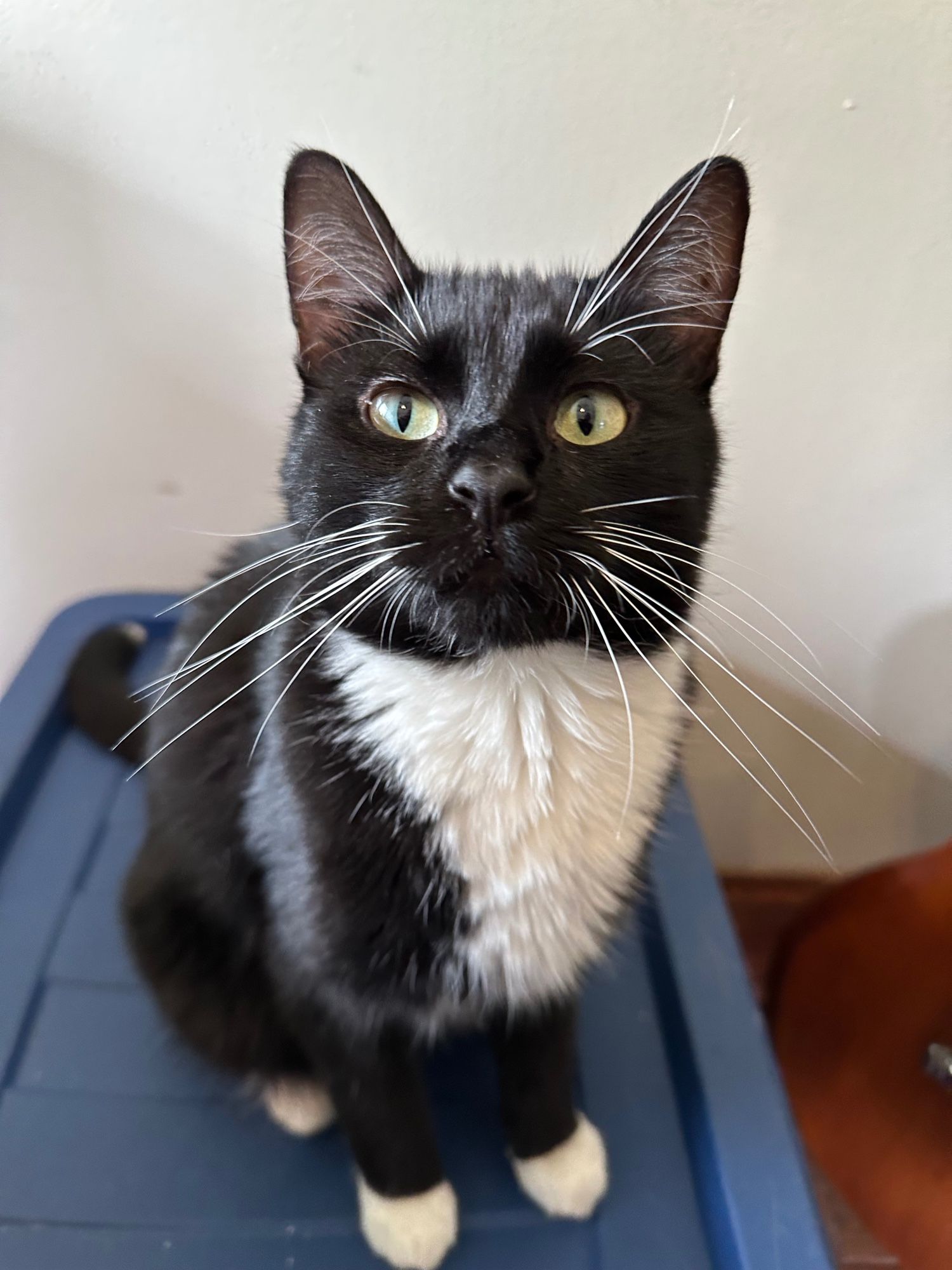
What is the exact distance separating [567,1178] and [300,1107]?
0.80 ft

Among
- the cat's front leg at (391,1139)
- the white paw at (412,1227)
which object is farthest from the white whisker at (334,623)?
the white paw at (412,1227)

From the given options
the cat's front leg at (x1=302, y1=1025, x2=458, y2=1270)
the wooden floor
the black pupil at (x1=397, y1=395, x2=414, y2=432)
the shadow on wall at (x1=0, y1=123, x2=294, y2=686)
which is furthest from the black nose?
the wooden floor

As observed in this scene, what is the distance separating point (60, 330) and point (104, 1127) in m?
0.93

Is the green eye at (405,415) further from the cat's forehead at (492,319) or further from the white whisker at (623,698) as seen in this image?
the white whisker at (623,698)

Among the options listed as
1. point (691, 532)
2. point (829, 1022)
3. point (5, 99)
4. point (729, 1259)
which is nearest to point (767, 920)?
point (829, 1022)

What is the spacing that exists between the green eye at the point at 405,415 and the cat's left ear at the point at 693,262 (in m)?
0.16

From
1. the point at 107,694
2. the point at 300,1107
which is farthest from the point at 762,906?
the point at 107,694

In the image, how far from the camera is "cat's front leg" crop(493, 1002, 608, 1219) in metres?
0.72

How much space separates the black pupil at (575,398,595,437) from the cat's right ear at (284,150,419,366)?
0.13 meters

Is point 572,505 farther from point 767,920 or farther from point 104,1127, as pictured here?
point 767,920

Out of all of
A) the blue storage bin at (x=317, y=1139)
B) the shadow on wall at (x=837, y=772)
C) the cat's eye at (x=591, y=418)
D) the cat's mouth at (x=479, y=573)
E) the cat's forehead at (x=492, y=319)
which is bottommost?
the blue storage bin at (x=317, y=1139)

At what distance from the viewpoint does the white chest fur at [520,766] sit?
1.95 ft

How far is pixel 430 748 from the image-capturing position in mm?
604

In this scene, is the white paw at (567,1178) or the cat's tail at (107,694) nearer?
the white paw at (567,1178)
